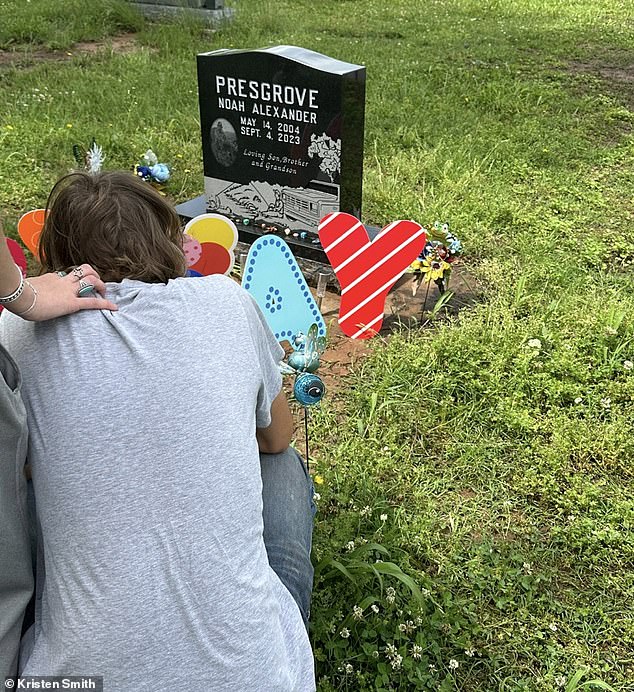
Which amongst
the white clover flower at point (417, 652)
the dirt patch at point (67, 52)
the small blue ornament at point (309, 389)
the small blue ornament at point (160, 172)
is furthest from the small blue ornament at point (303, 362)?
the dirt patch at point (67, 52)

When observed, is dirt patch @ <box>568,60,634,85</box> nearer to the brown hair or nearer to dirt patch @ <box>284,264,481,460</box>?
dirt patch @ <box>284,264,481,460</box>

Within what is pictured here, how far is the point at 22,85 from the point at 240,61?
370 centimetres

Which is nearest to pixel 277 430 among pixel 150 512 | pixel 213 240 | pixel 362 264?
pixel 150 512

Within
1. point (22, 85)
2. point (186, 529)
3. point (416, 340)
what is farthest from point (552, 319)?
point (22, 85)

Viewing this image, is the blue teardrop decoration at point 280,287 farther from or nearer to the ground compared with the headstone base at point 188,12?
nearer to the ground

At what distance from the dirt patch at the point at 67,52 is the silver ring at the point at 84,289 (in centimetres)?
686

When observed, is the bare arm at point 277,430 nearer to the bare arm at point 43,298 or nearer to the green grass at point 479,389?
the bare arm at point 43,298

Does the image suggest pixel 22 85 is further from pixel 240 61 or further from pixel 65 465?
pixel 65 465

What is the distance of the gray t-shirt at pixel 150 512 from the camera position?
1.20 m

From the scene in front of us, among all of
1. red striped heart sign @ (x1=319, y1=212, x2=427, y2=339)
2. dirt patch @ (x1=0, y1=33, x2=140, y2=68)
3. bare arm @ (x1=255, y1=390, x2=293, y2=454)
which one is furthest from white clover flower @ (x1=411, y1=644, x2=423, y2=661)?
dirt patch @ (x1=0, y1=33, x2=140, y2=68)

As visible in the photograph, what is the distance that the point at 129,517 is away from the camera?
1.23 metres

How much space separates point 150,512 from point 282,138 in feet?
9.67

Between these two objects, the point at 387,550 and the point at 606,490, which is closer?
the point at 387,550

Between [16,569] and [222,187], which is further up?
[16,569]
